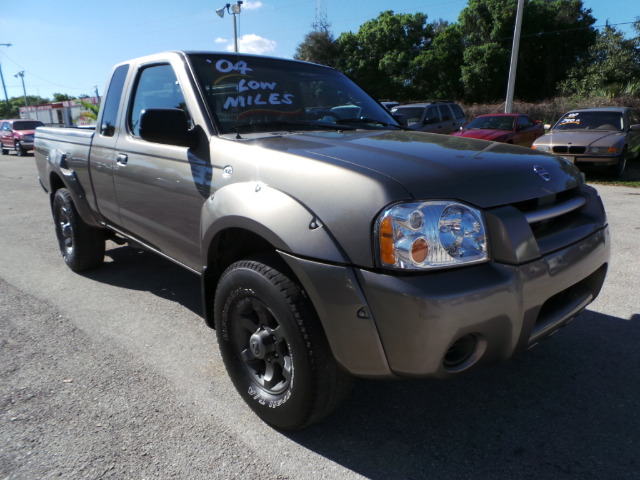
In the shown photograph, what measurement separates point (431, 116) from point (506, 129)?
2.23 metres

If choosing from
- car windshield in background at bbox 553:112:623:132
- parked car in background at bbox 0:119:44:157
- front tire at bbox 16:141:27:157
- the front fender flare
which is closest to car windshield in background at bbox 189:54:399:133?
the front fender flare

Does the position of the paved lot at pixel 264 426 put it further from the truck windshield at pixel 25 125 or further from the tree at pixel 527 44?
the tree at pixel 527 44

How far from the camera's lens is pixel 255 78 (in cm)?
309

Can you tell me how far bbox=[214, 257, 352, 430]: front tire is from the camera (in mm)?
2039

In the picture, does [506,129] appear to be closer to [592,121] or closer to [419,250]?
[592,121]

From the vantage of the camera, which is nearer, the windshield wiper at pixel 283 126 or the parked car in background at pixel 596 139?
the windshield wiper at pixel 283 126

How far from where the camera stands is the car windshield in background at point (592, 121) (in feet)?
36.7

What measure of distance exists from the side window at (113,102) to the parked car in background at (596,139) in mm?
9074

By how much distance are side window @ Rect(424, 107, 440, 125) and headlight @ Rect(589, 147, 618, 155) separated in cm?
491

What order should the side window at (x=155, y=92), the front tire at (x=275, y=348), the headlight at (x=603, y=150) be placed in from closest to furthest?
the front tire at (x=275, y=348) < the side window at (x=155, y=92) < the headlight at (x=603, y=150)

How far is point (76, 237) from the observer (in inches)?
179

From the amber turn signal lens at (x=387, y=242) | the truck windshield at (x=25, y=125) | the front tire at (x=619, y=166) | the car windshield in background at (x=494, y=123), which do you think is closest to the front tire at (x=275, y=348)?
the amber turn signal lens at (x=387, y=242)

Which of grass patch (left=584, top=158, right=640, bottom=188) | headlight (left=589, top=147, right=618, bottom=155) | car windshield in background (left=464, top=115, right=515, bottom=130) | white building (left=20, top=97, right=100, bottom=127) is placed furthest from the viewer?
white building (left=20, top=97, right=100, bottom=127)

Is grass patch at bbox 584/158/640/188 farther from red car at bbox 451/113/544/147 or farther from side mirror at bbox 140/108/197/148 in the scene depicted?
side mirror at bbox 140/108/197/148
